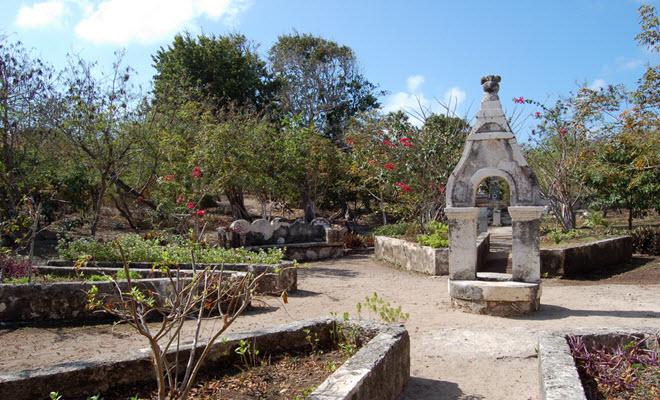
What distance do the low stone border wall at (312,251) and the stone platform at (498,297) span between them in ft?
25.1

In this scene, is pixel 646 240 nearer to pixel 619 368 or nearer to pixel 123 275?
pixel 619 368

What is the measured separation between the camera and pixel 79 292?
7680 millimetres

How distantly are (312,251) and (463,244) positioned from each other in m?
7.93

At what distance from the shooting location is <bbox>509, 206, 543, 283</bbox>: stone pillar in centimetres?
852

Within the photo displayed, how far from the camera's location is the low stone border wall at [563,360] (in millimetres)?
3682

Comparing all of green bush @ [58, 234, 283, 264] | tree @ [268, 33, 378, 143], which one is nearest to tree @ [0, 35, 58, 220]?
green bush @ [58, 234, 283, 264]

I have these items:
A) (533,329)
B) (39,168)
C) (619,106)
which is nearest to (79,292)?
(533,329)

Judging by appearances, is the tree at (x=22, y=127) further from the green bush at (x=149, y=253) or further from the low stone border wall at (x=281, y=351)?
the low stone border wall at (x=281, y=351)

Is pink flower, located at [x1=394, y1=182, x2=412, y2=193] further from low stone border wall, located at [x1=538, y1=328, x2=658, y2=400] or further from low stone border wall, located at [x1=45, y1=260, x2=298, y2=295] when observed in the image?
low stone border wall, located at [x1=538, y1=328, x2=658, y2=400]

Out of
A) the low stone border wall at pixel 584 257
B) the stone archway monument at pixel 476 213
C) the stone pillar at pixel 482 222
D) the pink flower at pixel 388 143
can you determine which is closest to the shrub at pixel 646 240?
the low stone border wall at pixel 584 257

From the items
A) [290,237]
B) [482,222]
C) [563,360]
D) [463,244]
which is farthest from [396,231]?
[563,360]

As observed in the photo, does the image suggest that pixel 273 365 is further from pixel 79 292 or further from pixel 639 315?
pixel 639 315

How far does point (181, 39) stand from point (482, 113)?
20.1 m

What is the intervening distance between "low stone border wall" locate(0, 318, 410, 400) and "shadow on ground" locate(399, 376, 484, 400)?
0.10m
